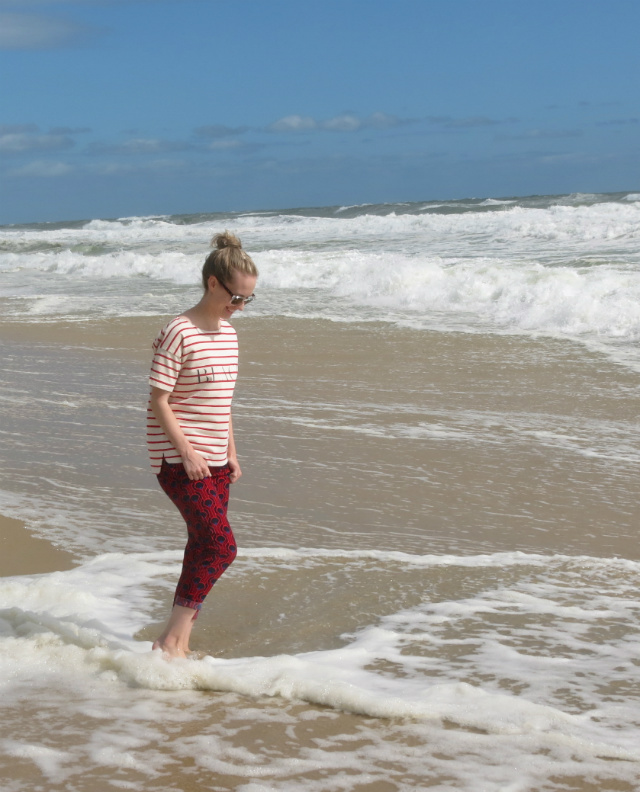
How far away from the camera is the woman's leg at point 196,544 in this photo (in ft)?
10.2

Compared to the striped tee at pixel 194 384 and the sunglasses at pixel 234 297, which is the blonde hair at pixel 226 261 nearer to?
the sunglasses at pixel 234 297

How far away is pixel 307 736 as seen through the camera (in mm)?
2711

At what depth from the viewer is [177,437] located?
10.00ft

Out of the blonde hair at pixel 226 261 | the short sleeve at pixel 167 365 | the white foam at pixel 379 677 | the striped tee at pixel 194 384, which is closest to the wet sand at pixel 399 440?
the white foam at pixel 379 677

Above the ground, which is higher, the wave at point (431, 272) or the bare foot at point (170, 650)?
the wave at point (431, 272)

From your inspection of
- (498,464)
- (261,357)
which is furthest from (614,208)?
(498,464)

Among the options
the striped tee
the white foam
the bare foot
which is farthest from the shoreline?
the striped tee

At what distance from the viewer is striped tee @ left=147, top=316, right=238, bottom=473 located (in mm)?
3064

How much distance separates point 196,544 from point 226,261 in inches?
37.3

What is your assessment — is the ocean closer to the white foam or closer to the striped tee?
the white foam

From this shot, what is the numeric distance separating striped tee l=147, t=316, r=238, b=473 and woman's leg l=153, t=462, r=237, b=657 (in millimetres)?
74

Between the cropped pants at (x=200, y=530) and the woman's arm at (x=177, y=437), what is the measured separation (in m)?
0.06

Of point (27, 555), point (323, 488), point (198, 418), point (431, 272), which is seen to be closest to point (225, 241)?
point (198, 418)

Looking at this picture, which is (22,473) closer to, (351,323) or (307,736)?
(307,736)
